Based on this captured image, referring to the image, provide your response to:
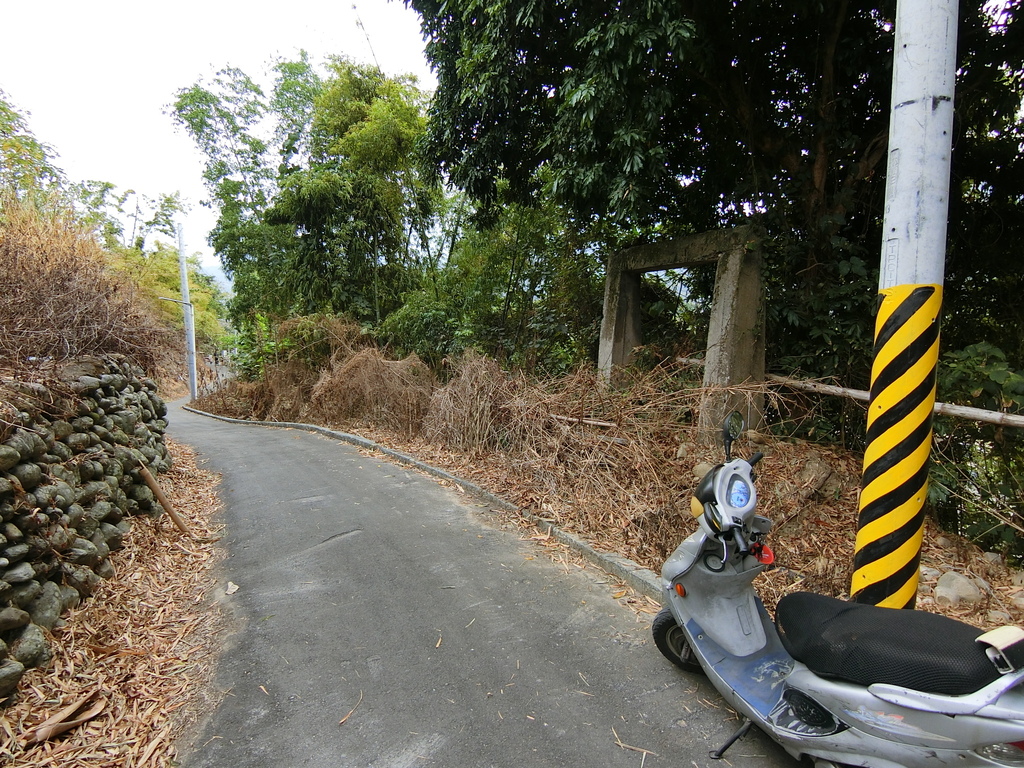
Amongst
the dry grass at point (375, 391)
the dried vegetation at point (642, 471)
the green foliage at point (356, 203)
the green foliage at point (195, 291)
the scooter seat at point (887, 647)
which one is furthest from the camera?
the green foliage at point (195, 291)

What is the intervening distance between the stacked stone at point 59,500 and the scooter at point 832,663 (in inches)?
139

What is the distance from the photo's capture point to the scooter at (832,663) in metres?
1.61

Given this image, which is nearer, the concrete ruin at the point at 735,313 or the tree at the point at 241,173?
the concrete ruin at the point at 735,313

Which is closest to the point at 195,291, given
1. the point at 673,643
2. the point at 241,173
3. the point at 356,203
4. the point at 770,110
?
the point at 241,173

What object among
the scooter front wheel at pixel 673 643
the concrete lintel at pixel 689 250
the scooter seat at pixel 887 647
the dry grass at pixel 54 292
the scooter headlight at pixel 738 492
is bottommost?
the scooter front wheel at pixel 673 643

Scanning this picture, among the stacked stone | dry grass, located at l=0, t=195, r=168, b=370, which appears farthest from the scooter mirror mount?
dry grass, located at l=0, t=195, r=168, b=370

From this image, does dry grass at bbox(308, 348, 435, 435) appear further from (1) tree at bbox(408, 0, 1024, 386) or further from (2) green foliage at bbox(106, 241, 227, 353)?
(2) green foliage at bbox(106, 241, 227, 353)

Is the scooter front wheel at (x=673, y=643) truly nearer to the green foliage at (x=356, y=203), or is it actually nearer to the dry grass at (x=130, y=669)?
the dry grass at (x=130, y=669)

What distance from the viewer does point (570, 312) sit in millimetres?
9289

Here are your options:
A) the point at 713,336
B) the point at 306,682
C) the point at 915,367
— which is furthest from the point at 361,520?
the point at 915,367

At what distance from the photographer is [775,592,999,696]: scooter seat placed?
5.45 ft

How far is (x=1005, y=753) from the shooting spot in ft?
5.14

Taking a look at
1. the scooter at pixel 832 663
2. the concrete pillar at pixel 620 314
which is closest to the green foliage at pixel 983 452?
the scooter at pixel 832 663

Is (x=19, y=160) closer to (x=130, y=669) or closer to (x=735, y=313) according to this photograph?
(x=130, y=669)
